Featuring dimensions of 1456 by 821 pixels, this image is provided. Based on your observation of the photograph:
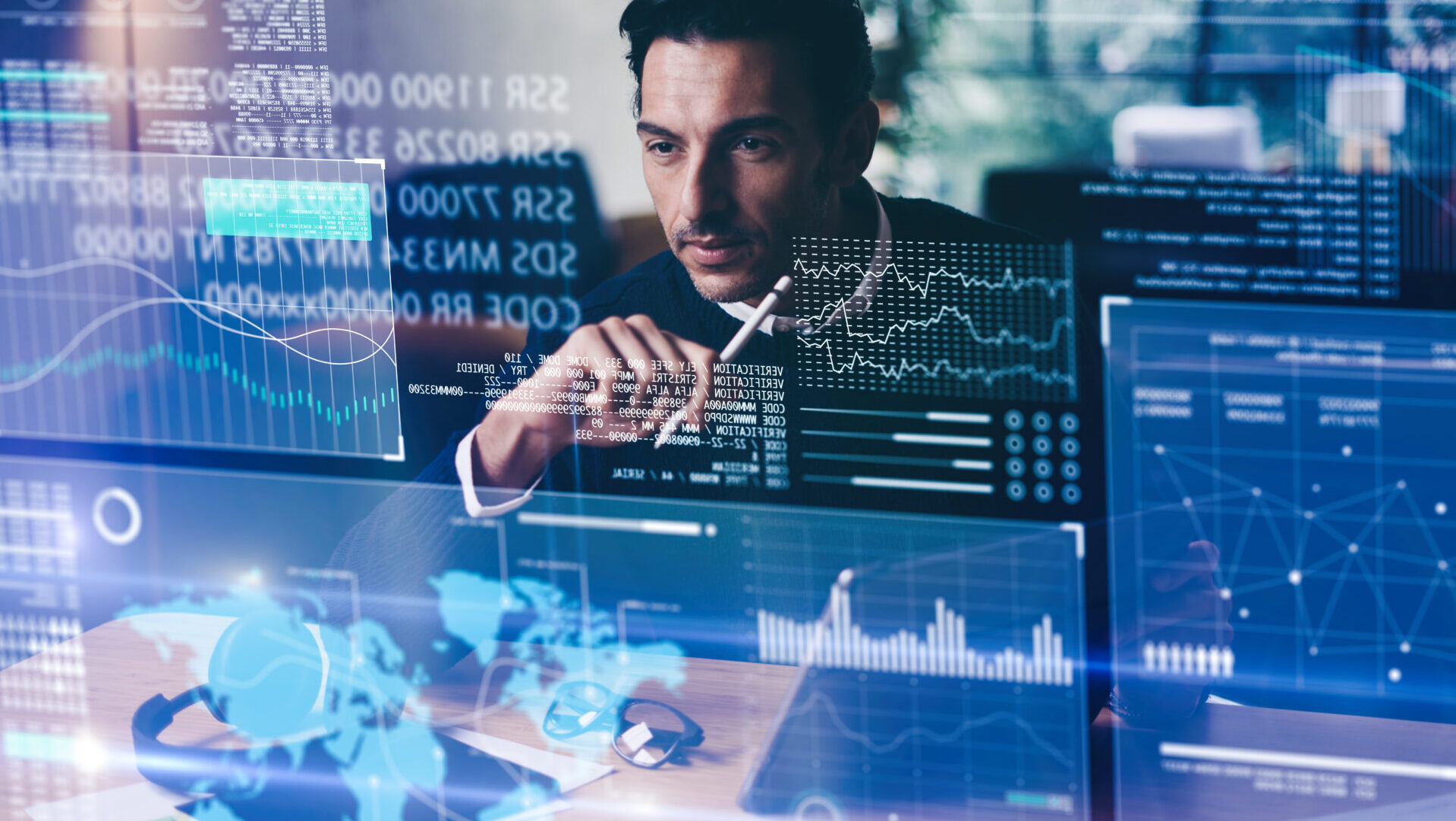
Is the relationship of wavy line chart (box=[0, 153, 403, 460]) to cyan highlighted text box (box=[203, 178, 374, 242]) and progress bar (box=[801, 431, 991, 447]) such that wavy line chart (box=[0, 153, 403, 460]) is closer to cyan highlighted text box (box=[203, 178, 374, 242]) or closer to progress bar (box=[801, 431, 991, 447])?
cyan highlighted text box (box=[203, 178, 374, 242])

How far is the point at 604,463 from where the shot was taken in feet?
3.90

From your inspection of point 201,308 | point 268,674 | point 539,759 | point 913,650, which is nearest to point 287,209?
point 201,308

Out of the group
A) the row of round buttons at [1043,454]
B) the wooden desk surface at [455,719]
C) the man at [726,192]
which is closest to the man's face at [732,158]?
the man at [726,192]

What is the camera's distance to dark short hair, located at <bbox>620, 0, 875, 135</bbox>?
1055mm

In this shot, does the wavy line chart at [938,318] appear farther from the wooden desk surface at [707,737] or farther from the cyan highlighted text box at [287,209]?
the cyan highlighted text box at [287,209]

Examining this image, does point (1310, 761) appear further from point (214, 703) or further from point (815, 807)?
point (214, 703)

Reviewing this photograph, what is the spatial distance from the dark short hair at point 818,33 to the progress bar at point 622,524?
0.37m

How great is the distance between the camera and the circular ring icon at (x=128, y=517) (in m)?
1.37

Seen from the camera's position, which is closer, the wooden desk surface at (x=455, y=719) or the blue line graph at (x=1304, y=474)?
the blue line graph at (x=1304, y=474)

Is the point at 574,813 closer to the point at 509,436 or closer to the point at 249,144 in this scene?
the point at 509,436

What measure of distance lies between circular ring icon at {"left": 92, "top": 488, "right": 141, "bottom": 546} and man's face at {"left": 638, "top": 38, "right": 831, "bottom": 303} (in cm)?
68

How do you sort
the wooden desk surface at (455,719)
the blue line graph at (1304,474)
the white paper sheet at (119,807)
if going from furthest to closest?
1. the white paper sheet at (119,807)
2. the wooden desk surface at (455,719)
3. the blue line graph at (1304,474)

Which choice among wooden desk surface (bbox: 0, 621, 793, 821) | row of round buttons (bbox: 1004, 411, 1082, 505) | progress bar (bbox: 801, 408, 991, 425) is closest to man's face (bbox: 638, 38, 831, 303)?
progress bar (bbox: 801, 408, 991, 425)

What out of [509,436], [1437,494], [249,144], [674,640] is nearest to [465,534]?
[509,436]
